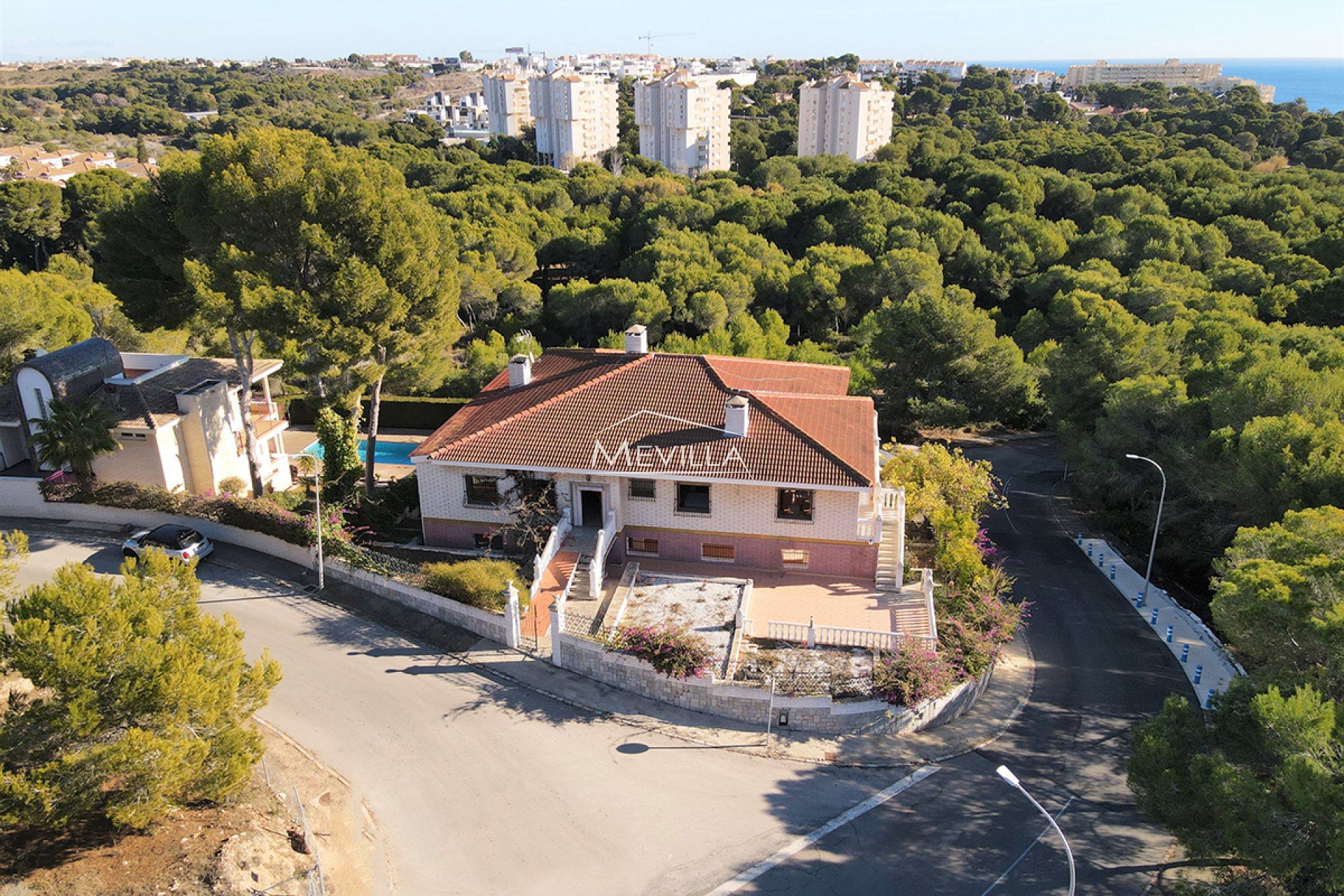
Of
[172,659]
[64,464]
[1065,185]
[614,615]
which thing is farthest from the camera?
[1065,185]

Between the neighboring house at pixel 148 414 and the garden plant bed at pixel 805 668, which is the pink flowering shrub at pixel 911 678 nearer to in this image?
the garden plant bed at pixel 805 668

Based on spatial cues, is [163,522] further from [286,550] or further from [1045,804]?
[1045,804]

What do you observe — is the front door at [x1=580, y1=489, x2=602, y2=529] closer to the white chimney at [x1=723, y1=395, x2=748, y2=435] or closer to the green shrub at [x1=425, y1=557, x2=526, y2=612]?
the green shrub at [x1=425, y1=557, x2=526, y2=612]

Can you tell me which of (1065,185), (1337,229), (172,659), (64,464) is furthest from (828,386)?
(1065,185)

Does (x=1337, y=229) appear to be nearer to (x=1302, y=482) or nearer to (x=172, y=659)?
(x=1302, y=482)

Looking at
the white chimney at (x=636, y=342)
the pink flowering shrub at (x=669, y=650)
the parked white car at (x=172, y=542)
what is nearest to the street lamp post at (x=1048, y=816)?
the pink flowering shrub at (x=669, y=650)

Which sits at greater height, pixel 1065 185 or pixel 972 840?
pixel 1065 185
